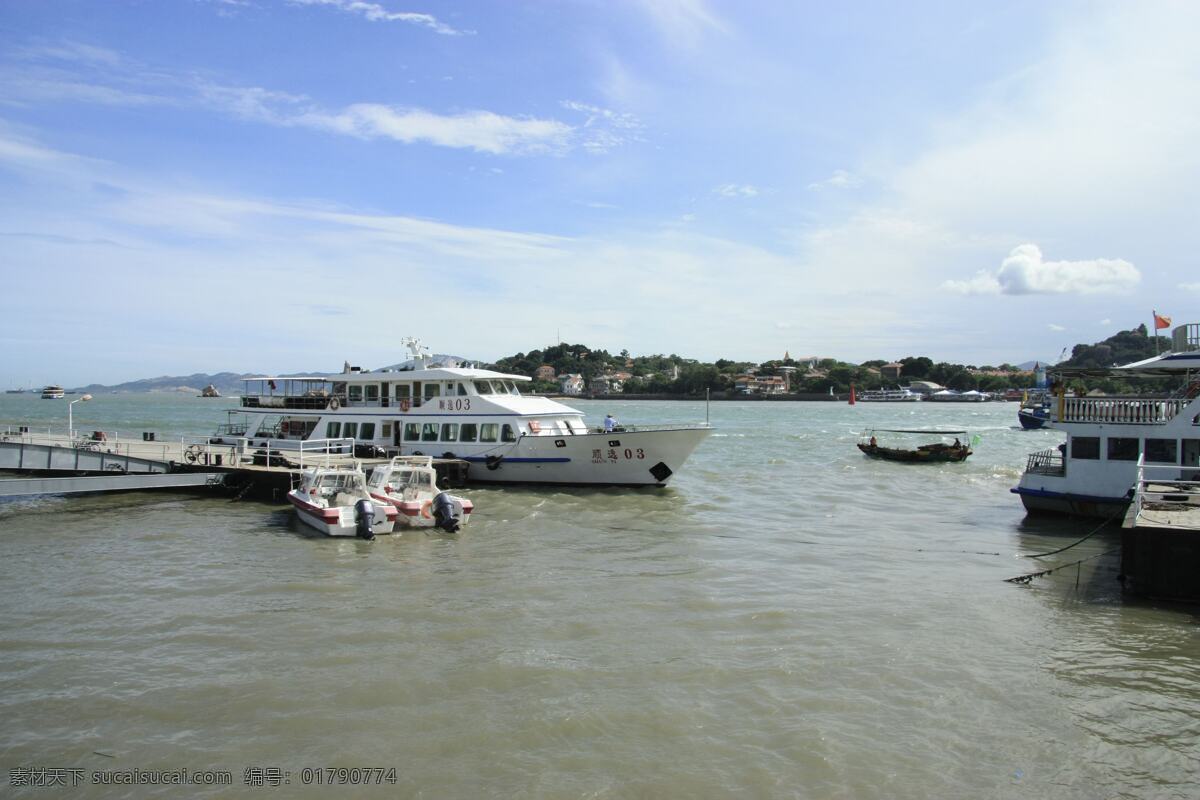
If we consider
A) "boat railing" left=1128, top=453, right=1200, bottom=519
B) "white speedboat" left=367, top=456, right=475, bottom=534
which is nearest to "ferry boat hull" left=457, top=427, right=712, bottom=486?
"white speedboat" left=367, top=456, right=475, bottom=534

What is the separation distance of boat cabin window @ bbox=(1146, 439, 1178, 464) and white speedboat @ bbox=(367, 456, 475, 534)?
→ 17.7 metres

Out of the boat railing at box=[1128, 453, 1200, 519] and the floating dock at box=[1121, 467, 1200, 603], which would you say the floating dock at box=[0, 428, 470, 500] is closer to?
A: the floating dock at box=[1121, 467, 1200, 603]

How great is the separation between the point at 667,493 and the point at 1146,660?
17.7 metres

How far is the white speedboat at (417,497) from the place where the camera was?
19969 millimetres

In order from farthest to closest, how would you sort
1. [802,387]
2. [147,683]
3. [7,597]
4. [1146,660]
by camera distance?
1. [802,387]
2. [7,597]
3. [1146,660]
4. [147,683]

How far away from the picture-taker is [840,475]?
35.7 metres

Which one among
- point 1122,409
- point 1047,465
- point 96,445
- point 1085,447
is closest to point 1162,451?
point 1122,409

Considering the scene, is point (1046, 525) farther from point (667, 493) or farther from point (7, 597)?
point (7, 597)

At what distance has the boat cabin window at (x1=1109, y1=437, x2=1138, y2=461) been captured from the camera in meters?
20.0

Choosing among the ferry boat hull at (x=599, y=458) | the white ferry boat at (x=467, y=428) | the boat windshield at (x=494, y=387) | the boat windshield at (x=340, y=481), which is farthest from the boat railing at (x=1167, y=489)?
the boat windshield at (x=494, y=387)

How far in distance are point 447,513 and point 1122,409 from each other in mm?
17865

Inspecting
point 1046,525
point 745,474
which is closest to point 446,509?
point 1046,525

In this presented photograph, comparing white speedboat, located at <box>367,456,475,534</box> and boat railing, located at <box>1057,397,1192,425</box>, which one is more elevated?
boat railing, located at <box>1057,397,1192,425</box>

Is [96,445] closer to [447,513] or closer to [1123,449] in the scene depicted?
[447,513]
